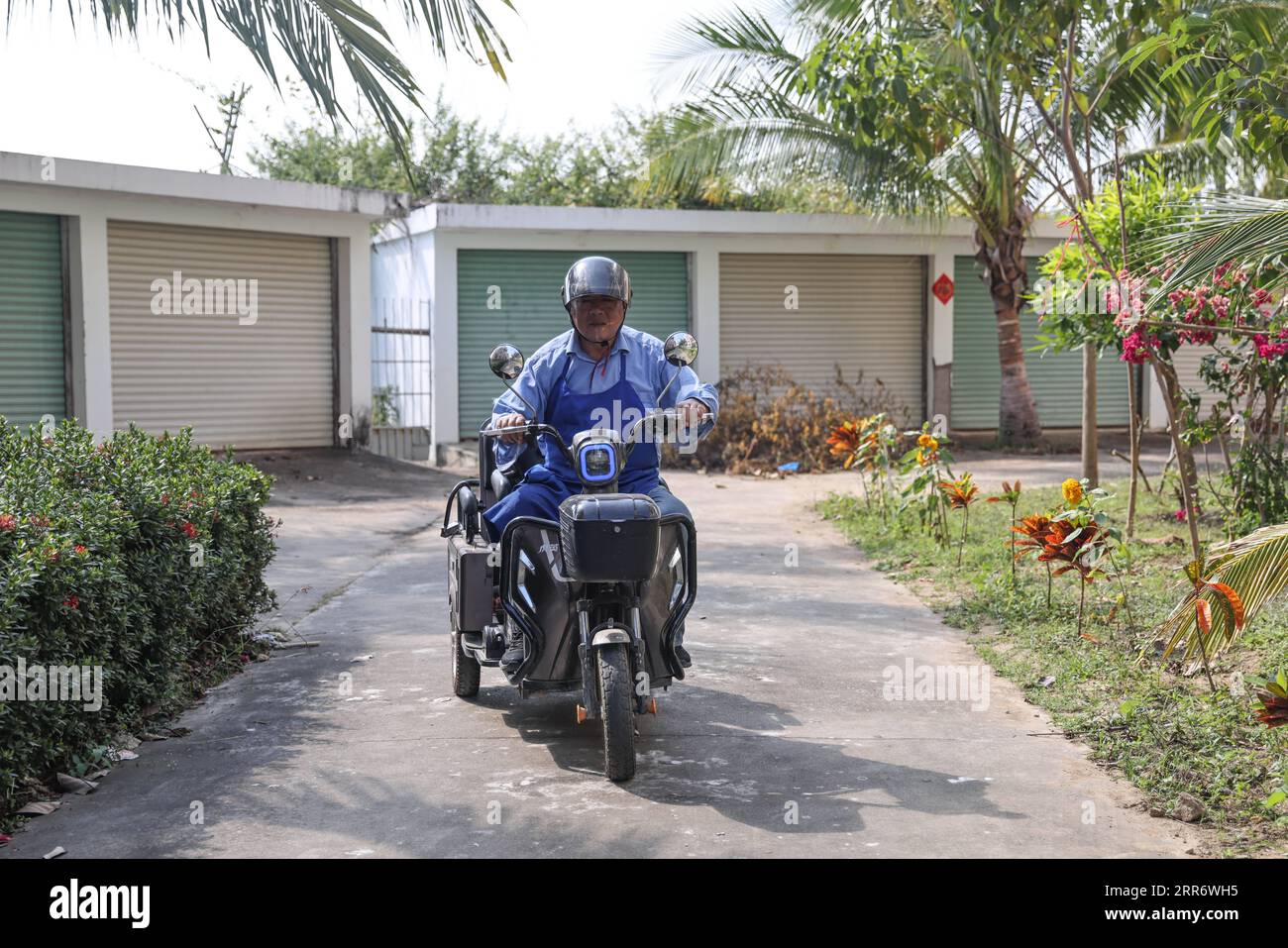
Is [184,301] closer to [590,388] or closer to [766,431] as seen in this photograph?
[766,431]

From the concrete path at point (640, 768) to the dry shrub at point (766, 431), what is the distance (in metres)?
9.18

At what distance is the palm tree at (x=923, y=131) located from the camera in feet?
35.4

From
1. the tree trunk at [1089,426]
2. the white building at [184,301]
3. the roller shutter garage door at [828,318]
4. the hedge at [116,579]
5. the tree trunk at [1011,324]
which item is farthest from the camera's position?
the roller shutter garage door at [828,318]

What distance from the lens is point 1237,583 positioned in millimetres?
4984

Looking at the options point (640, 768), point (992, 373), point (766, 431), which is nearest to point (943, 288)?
point (992, 373)

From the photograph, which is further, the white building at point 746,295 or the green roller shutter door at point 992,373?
the green roller shutter door at point 992,373

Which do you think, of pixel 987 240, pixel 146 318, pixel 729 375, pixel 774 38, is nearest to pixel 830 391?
pixel 729 375

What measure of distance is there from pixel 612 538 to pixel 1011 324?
47.2 feet

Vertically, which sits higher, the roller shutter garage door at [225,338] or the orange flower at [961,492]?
the roller shutter garage door at [225,338]

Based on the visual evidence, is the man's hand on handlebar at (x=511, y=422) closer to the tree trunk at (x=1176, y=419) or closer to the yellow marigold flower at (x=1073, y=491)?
the yellow marigold flower at (x=1073, y=491)

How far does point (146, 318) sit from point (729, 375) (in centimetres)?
815

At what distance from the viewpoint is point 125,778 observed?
482 centimetres

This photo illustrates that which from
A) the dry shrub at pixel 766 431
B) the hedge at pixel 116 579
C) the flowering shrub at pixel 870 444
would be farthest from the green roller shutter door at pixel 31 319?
the flowering shrub at pixel 870 444
